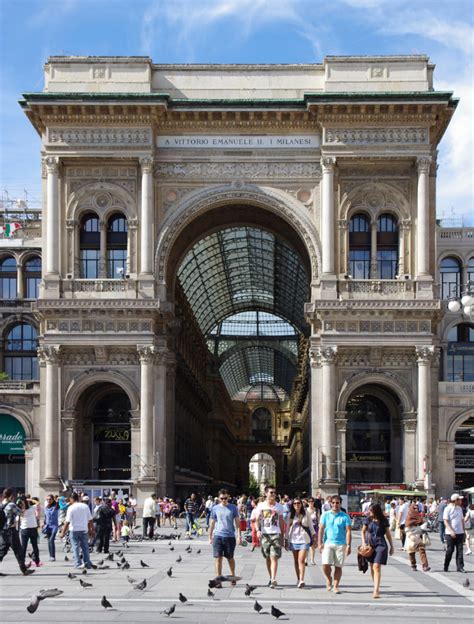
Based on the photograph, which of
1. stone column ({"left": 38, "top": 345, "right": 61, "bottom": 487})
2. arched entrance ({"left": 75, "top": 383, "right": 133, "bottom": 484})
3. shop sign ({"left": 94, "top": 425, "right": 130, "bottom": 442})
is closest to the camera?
stone column ({"left": 38, "top": 345, "right": 61, "bottom": 487})

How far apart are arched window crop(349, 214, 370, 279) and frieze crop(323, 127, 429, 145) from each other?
4.70 m

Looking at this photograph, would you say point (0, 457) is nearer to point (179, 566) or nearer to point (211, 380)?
point (179, 566)

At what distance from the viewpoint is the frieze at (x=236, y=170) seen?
73.9 meters

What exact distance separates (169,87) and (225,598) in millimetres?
52334

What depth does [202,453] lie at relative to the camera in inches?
5054

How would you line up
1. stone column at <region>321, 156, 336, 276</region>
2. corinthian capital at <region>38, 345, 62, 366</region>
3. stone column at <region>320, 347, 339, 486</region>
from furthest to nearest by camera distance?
corinthian capital at <region>38, 345, 62, 366</region> → stone column at <region>321, 156, 336, 276</region> → stone column at <region>320, 347, 339, 486</region>

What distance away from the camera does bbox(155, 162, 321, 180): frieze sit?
243 ft

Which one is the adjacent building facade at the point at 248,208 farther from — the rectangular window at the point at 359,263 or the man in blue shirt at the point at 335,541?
the man in blue shirt at the point at 335,541

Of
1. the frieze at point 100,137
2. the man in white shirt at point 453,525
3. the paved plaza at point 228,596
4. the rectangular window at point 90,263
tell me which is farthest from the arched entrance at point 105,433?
the man in white shirt at point 453,525

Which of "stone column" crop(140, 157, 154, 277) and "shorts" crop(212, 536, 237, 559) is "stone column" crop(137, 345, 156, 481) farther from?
"shorts" crop(212, 536, 237, 559)

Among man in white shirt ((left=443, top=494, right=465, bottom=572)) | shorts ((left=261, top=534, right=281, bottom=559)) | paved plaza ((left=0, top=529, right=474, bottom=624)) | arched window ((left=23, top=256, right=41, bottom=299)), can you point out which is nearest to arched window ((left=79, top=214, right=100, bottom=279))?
arched window ((left=23, top=256, right=41, bottom=299))

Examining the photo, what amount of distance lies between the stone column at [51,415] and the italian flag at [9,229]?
19.8 metres

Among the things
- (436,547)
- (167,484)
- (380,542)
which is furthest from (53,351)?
(380,542)

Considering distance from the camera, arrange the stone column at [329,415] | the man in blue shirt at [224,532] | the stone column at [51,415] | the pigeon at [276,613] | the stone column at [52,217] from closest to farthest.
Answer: the pigeon at [276,613] → the man in blue shirt at [224,532] → the stone column at [329,415] → the stone column at [51,415] → the stone column at [52,217]
